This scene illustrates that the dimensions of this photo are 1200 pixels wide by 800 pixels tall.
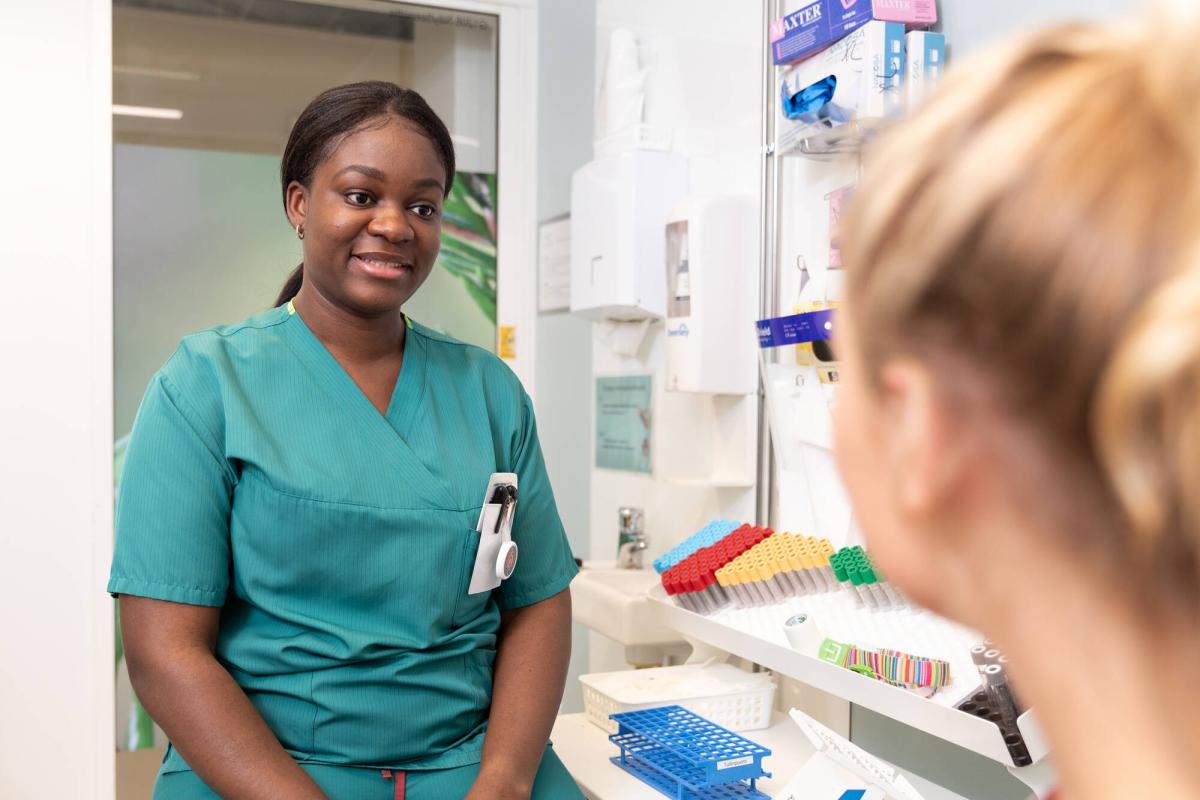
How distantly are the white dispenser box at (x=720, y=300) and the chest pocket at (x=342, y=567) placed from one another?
2.51 ft

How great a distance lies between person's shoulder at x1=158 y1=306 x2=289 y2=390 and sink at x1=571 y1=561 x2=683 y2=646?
88 centimetres

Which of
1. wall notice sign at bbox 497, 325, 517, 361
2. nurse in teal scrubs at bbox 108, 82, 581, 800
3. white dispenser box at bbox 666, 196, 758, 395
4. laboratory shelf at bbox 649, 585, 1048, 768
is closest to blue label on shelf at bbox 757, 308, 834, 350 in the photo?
white dispenser box at bbox 666, 196, 758, 395

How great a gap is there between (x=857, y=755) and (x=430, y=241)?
0.82 m

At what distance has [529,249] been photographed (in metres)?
3.11

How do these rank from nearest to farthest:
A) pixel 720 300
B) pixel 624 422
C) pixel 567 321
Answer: pixel 720 300, pixel 624 422, pixel 567 321

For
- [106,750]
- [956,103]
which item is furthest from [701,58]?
[106,750]

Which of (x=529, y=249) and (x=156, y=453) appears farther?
(x=529, y=249)

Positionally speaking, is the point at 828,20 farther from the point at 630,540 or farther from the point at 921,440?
the point at 921,440

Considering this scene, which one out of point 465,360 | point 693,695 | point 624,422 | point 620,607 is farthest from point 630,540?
point 465,360

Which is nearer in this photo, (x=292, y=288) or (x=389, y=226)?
(x=389, y=226)

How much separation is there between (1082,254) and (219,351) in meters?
1.20

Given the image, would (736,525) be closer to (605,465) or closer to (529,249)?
(605,465)

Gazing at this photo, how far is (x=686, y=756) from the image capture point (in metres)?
1.41

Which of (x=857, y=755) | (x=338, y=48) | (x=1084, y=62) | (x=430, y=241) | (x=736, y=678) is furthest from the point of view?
(x=338, y=48)
